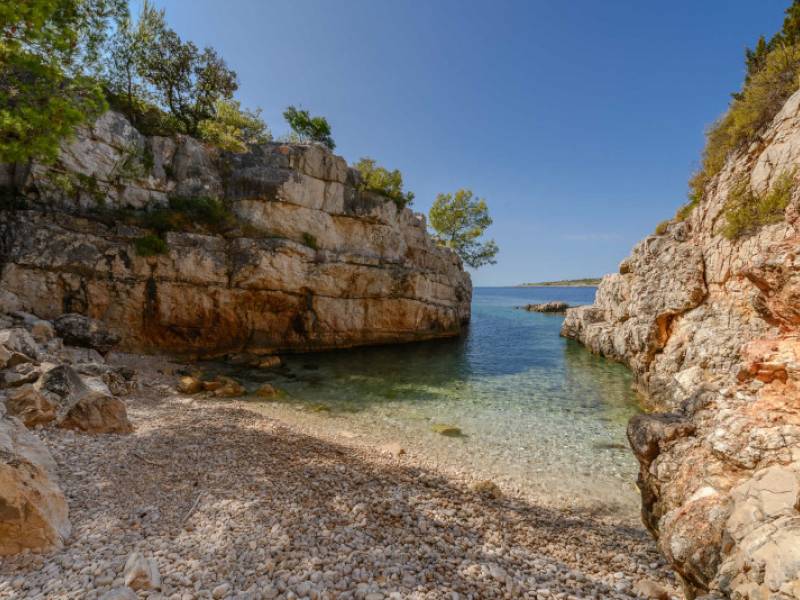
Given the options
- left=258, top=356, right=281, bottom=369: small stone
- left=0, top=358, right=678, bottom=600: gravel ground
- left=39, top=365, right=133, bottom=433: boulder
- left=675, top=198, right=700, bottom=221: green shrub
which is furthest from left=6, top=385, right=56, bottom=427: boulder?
left=675, top=198, right=700, bottom=221: green shrub

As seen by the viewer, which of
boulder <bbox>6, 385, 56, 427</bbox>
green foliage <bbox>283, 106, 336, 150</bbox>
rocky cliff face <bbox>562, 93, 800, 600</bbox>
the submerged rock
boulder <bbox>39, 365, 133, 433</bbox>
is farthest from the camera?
green foliage <bbox>283, 106, 336, 150</bbox>

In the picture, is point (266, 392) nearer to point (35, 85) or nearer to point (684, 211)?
point (35, 85)

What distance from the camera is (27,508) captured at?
3.85 meters

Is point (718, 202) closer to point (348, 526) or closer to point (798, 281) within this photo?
point (798, 281)

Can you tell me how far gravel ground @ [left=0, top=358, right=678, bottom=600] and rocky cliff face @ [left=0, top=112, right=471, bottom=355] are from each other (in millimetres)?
14214

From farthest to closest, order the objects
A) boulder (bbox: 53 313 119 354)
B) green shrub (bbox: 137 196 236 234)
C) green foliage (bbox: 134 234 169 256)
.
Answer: green shrub (bbox: 137 196 236 234) < green foliage (bbox: 134 234 169 256) < boulder (bbox: 53 313 119 354)

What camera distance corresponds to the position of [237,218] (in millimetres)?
22844

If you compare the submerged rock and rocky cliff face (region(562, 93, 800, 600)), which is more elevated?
rocky cliff face (region(562, 93, 800, 600))

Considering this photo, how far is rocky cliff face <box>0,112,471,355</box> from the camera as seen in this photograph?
54.7 ft

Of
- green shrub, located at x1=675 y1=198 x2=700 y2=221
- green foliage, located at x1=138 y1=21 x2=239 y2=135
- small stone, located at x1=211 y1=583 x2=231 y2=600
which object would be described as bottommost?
small stone, located at x1=211 y1=583 x2=231 y2=600

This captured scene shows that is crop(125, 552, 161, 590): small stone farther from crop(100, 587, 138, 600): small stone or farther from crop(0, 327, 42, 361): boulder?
crop(0, 327, 42, 361): boulder

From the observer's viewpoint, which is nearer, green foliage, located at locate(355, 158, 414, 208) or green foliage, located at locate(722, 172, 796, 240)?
green foliage, located at locate(722, 172, 796, 240)

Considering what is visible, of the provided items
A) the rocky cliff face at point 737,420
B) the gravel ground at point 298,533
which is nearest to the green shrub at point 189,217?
the gravel ground at point 298,533

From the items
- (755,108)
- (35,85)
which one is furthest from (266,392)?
(755,108)
